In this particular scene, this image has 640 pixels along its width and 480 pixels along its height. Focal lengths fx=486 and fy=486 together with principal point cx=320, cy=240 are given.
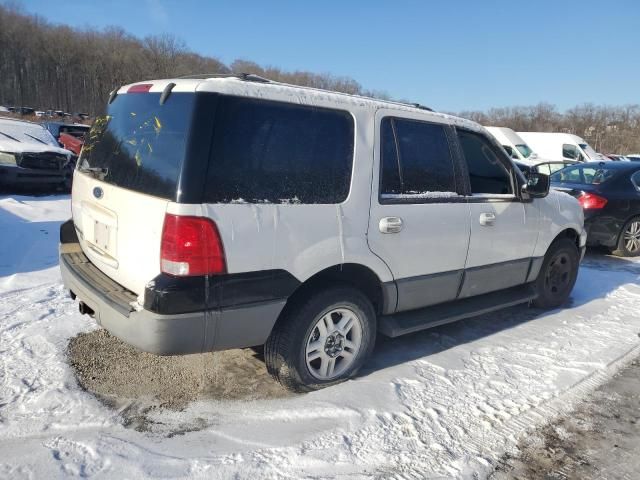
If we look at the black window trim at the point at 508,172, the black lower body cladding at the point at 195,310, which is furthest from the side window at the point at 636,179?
the black lower body cladding at the point at 195,310

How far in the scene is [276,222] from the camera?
2.87 meters

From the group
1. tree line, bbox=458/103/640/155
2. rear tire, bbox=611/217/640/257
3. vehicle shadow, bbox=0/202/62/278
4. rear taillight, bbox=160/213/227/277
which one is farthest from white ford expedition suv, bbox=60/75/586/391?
tree line, bbox=458/103/640/155

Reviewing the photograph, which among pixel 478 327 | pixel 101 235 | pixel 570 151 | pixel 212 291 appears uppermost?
pixel 570 151

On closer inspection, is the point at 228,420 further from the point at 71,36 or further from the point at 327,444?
the point at 71,36

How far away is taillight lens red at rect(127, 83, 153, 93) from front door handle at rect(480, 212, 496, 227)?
2.75m

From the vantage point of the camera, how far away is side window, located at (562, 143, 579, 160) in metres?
24.7

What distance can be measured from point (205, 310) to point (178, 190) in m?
0.67

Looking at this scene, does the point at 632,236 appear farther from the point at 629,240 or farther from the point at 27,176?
the point at 27,176

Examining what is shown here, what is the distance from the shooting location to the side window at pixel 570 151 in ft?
81.1

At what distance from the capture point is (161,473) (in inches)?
96.8

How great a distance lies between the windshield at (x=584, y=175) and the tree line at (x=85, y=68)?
56.9 metres

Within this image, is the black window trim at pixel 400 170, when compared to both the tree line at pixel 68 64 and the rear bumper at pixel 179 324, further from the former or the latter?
the tree line at pixel 68 64

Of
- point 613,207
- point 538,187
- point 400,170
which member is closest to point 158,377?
point 400,170

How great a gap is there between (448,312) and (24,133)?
11678 millimetres
